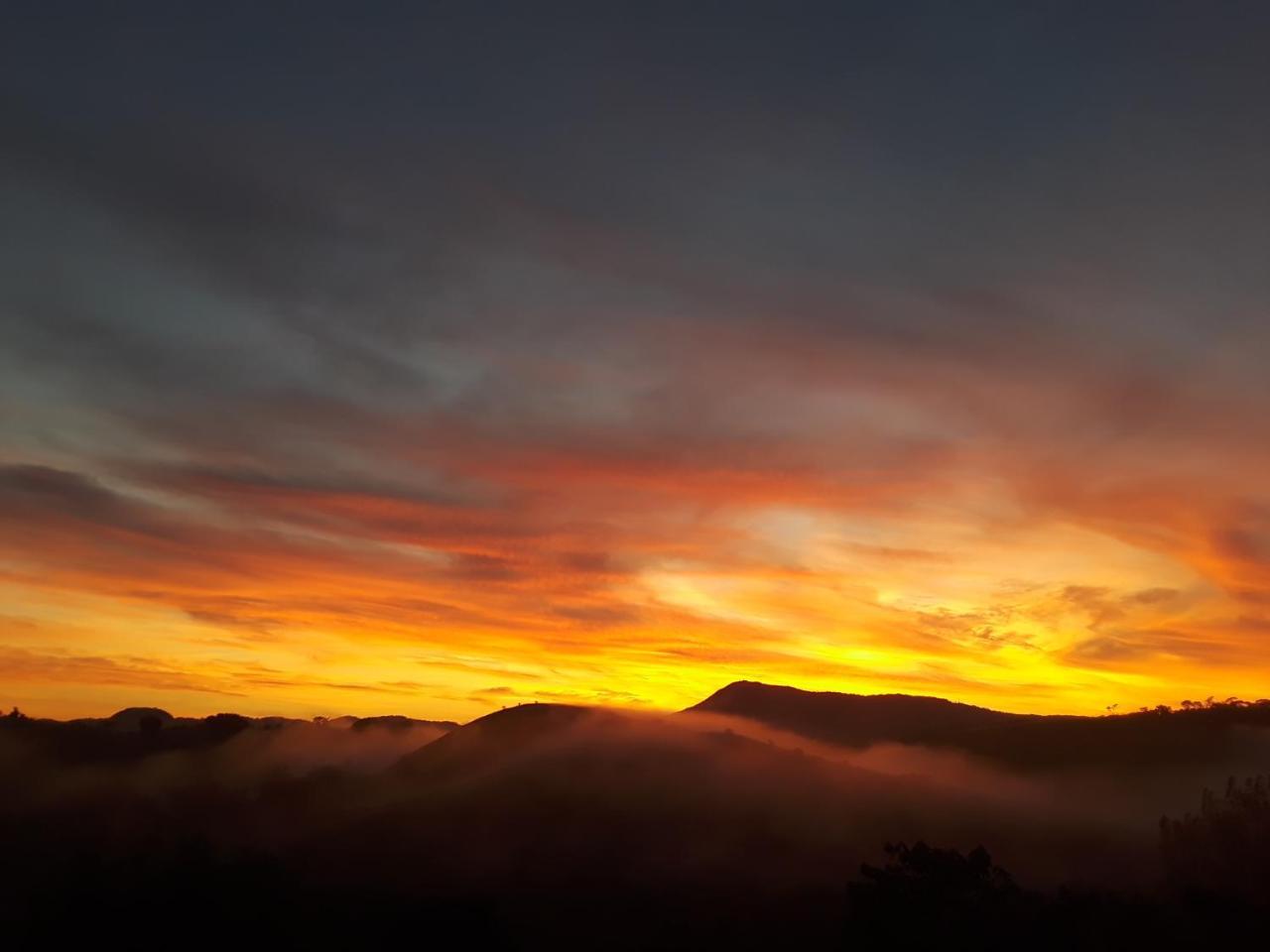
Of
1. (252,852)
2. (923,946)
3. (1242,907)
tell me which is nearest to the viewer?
(923,946)

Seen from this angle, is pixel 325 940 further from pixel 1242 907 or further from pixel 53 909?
pixel 1242 907

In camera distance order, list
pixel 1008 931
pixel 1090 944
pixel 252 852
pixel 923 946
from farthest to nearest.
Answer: pixel 252 852, pixel 1090 944, pixel 1008 931, pixel 923 946

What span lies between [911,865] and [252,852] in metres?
76.9

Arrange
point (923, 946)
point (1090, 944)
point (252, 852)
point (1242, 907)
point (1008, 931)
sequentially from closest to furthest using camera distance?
point (923, 946), point (1008, 931), point (1090, 944), point (252, 852), point (1242, 907)

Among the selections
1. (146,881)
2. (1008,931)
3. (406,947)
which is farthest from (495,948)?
(1008,931)

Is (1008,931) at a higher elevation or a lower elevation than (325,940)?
higher

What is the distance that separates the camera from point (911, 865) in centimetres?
10881

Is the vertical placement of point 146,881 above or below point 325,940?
above

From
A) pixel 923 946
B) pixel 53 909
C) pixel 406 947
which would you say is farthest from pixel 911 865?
pixel 53 909

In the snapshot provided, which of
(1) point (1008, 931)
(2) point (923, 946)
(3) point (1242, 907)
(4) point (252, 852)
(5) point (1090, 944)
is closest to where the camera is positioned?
(2) point (923, 946)

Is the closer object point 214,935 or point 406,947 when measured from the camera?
point 214,935

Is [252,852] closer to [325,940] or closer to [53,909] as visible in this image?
[325,940]

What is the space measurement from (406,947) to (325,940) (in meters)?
28.4

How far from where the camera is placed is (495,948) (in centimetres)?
11200
